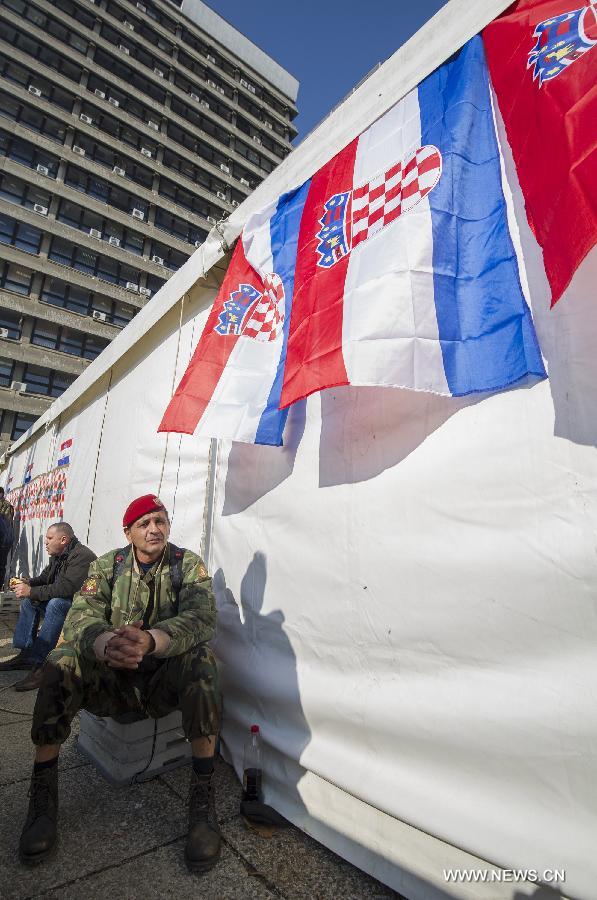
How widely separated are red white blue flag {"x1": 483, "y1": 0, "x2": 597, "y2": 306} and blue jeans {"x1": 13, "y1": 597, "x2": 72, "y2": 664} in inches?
141

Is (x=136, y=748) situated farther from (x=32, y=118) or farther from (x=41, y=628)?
(x=32, y=118)

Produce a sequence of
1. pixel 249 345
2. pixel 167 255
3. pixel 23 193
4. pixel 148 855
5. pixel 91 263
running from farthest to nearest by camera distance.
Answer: pixel 167 255 < pixel 91 263 < pixel 23 193 < pixel 249 345 < pixel 148 855

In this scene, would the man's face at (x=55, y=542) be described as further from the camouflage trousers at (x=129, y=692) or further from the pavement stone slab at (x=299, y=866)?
the pavement stone slab at (x=299, y=866)

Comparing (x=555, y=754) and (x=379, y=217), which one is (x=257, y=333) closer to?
(x=379, y=217)

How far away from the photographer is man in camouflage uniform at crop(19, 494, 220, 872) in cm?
140

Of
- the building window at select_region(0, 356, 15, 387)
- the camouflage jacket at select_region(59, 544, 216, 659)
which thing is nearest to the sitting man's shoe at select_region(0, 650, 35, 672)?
the camouflage jacket at select_region(59, 544, 216, 659)

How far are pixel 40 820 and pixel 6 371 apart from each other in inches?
876

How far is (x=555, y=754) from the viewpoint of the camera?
1019mm

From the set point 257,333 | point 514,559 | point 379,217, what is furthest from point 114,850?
point 379,217

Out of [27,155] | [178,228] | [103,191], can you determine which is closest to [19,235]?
[27,155]

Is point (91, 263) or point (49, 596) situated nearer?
point (49, 596)

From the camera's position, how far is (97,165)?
2236cm

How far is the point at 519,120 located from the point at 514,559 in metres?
1.34

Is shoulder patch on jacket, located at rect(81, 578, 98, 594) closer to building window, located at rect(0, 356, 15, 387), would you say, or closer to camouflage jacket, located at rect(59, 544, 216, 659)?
camouflage jacket, located at rect(59, 544, 216, 659)
